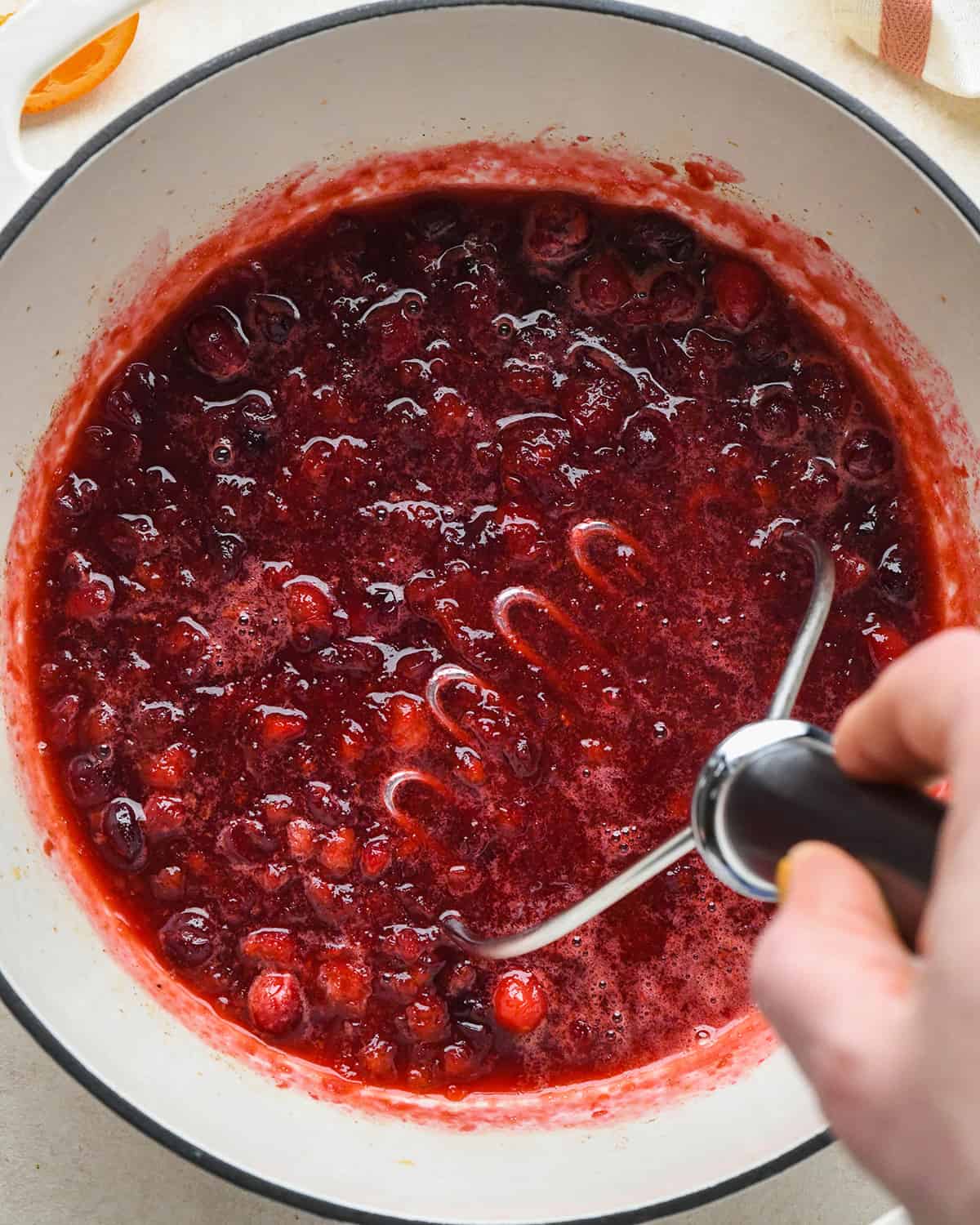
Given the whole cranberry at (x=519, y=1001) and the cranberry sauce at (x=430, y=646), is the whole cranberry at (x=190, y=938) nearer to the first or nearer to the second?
the cranberry sauce at (x=430, y=646)

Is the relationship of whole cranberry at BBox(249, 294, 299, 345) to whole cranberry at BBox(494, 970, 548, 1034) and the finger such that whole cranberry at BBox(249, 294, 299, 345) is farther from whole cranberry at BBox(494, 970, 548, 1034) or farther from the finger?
the finger

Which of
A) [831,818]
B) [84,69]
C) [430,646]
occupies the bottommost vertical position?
[430,646]

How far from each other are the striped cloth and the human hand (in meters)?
1.23

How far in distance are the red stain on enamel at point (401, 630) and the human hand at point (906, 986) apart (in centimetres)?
89

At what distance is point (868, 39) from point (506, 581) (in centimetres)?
99

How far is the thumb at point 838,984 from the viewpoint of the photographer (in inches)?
30.4

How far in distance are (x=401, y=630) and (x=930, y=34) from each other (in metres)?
1.18

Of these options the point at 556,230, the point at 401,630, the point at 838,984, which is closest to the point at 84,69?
the point at 556,230

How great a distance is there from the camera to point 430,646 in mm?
1774

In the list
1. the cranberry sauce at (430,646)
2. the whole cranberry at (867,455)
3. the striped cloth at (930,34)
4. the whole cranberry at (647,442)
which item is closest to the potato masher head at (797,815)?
the cranberry sauce at (430,646)

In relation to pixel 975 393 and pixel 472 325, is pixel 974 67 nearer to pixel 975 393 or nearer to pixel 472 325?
pixel 975 393

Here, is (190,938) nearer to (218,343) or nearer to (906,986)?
(218,343)

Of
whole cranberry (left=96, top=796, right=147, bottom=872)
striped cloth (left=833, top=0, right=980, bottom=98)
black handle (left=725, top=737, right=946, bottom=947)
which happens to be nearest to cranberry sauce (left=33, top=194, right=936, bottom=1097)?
whole cranberry (left=96, top=796, right=147, bottom=872)

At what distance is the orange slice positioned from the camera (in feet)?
5.68
